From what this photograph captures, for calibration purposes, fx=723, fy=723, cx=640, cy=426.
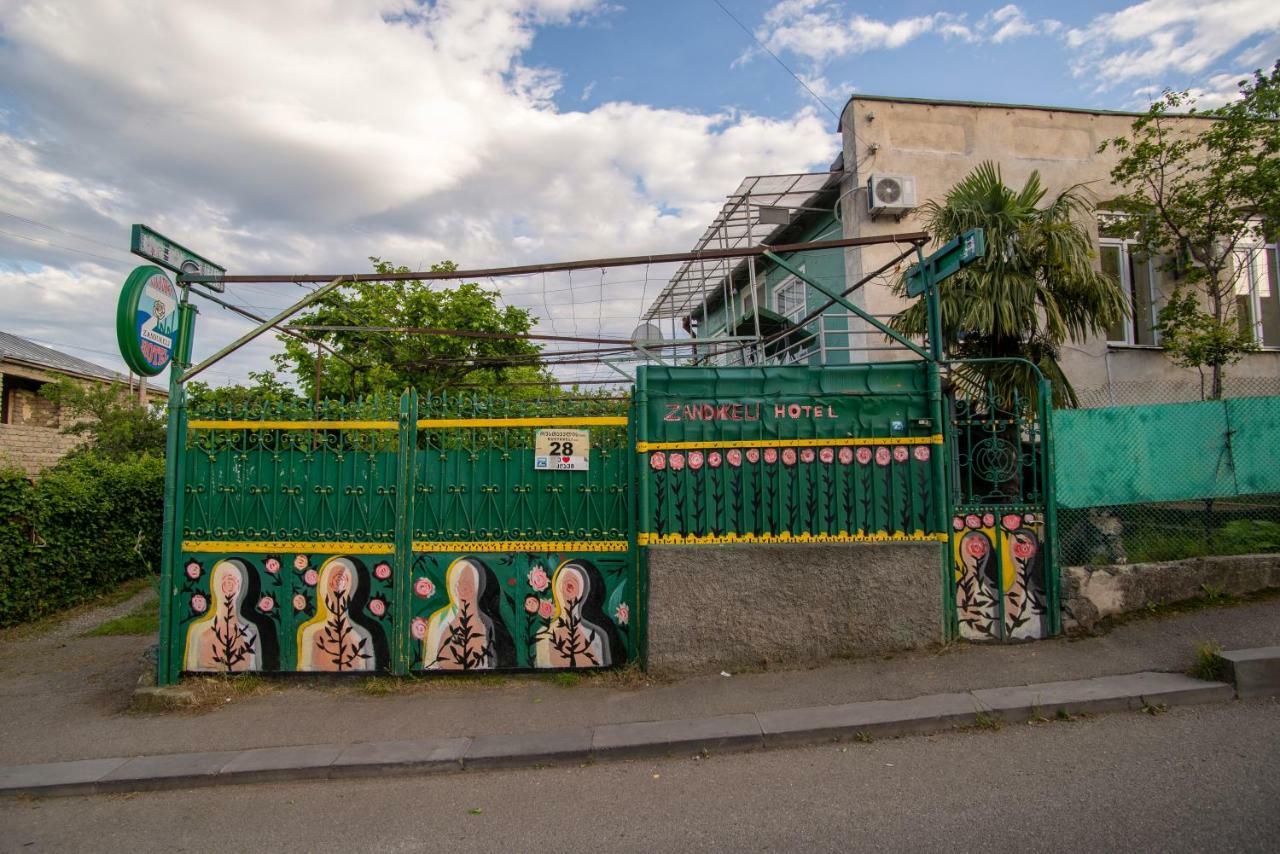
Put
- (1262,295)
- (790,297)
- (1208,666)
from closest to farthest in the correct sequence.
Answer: (1208,666)
(1262,295)
(790,297)

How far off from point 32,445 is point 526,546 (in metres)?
18.4

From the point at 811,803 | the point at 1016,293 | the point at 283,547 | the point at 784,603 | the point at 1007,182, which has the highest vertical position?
the point at 1007,182

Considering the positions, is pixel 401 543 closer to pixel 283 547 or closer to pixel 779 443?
pixel 283 547

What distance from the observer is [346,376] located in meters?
13.4

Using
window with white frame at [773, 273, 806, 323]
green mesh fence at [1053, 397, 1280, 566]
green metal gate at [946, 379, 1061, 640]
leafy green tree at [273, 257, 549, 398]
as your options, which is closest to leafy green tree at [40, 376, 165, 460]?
leafy green tree at [273, 257, 549, 398]

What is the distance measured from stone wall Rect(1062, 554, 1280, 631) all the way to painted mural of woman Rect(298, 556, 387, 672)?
19.2 ft

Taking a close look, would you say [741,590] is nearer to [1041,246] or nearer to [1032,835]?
[1032,835]

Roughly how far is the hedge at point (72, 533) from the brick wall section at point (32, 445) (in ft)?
24.1

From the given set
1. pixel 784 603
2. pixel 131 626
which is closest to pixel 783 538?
pixel 784 603

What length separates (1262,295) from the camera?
12.8 meters

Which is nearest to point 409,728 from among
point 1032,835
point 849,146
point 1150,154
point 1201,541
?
point 1032,835

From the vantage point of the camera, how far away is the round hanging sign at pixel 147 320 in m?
5.76

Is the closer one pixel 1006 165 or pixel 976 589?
pixel 976 589

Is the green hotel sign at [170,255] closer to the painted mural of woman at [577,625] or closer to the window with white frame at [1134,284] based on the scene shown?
the painted mural of woman at [577,625]
